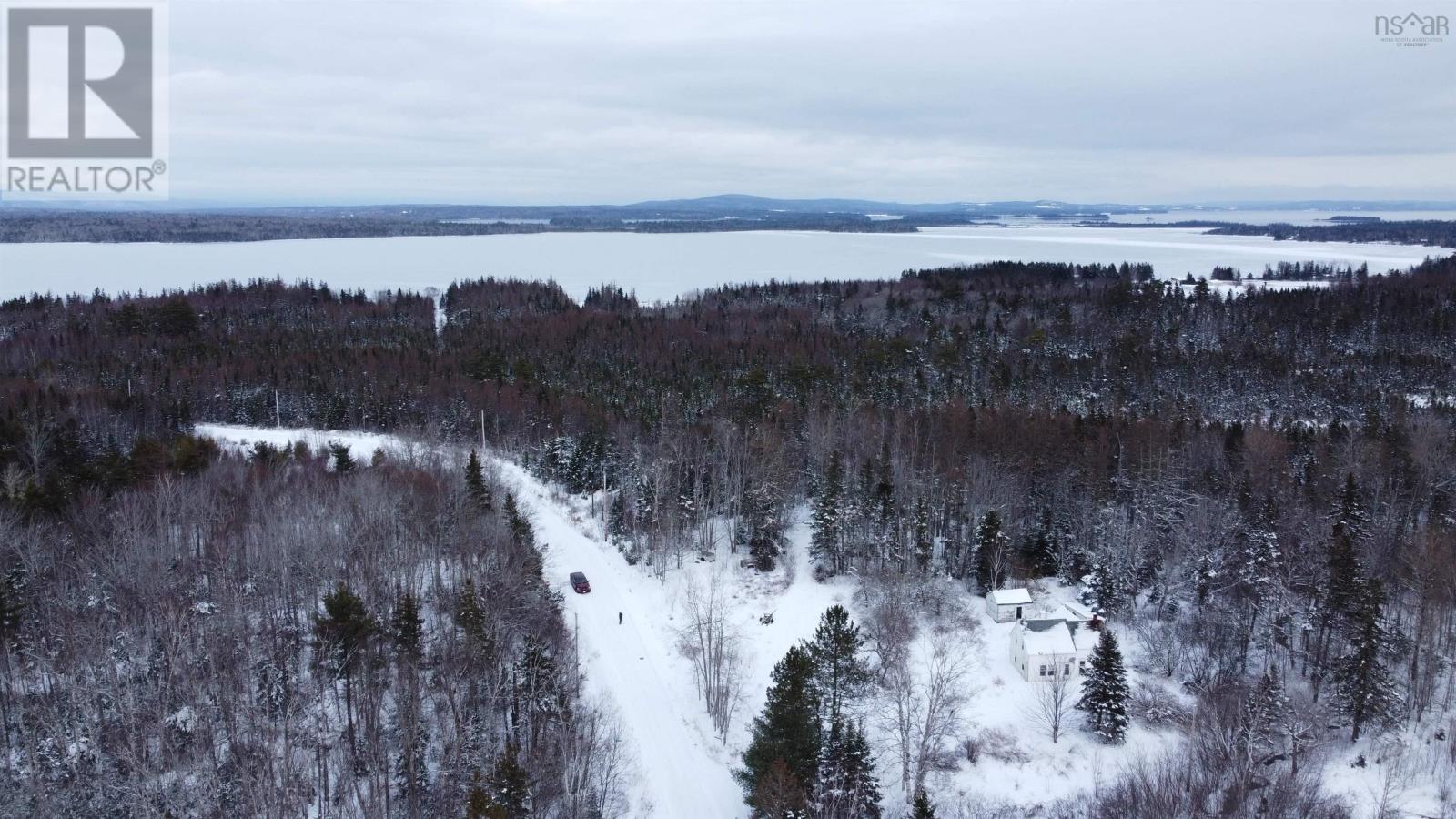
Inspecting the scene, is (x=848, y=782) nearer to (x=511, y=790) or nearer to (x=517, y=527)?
(x=511, y=790)

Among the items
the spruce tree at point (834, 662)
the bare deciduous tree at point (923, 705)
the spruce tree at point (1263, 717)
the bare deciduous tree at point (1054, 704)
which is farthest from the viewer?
the bare deciduous tree at point (1054, 704)

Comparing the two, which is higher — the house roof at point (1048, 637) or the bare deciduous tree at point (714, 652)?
the house roof at point (1048, 637)

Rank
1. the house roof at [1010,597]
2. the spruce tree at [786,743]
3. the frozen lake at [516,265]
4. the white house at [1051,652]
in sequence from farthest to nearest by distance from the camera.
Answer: the frozen lake at [516,265]
the house roof at [1010,597]
the white house at [1051,652]
the spruce tree at [786,743]

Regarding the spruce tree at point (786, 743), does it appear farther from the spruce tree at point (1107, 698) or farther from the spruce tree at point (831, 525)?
the spruce tree at point (831, 525)

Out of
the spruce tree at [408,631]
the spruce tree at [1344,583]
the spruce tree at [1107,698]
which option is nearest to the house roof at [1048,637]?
the spruce tree at [1107,698]

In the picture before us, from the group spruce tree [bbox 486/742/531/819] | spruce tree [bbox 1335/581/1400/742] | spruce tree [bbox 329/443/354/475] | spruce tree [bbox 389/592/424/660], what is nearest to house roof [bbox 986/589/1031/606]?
spruce tree [bbox 1335/581/1400/742]

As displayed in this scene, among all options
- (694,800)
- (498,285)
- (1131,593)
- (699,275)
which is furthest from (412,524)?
(699,275)

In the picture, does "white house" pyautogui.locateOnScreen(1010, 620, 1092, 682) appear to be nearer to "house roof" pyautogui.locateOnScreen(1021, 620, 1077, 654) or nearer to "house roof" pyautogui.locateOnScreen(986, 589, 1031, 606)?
"house roof" pyautogui.locateOnScreen(1021, 620, 1077, 654)

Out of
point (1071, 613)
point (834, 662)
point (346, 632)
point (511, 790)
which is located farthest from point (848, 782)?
point (346, 632)
